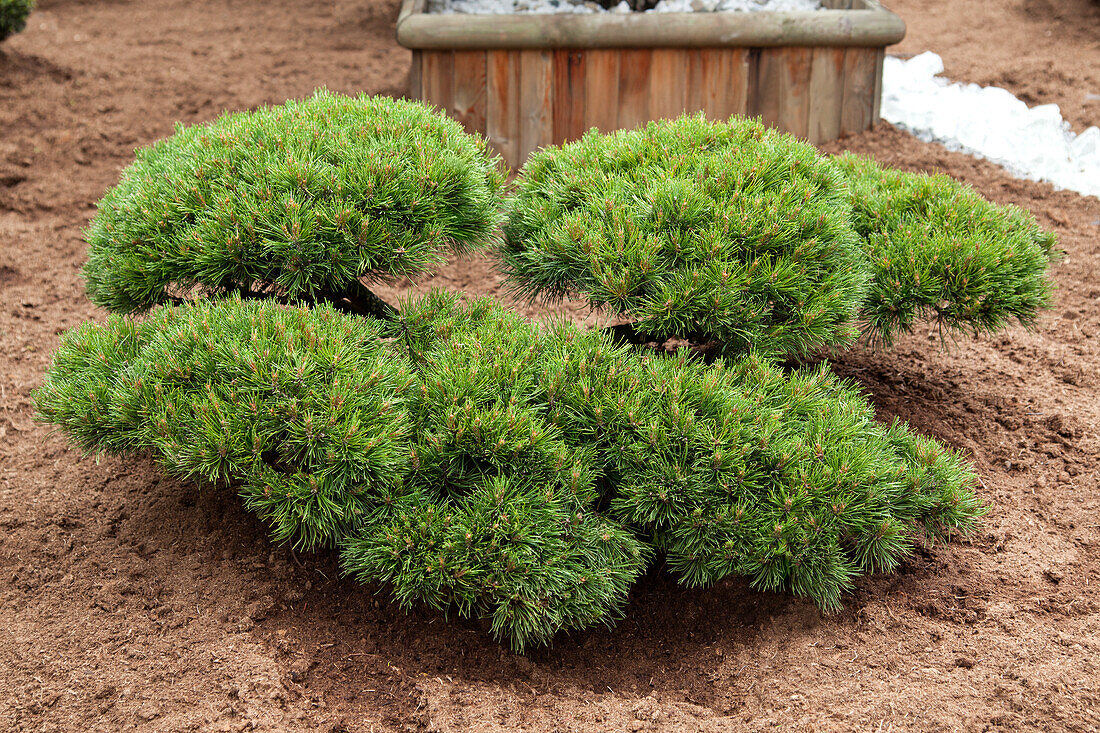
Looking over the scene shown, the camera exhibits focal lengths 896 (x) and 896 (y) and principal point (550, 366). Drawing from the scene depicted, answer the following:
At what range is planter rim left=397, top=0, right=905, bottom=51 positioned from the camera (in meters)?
4.28

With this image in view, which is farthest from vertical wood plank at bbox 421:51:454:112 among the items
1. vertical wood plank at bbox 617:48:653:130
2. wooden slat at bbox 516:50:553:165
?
vertical wood plank at bbox 617:48:653:130

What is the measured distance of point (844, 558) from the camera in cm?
219

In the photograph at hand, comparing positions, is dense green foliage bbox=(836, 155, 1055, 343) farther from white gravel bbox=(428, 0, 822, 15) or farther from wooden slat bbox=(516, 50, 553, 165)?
white gravel bbox=(428, 0, 822, 15)

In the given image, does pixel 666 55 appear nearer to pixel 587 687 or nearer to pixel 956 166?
pixel 956 166

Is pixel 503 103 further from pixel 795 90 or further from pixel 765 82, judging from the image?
pixel 795 90

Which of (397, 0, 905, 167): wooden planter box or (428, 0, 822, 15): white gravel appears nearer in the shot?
(397, 0, 905, 167): wooden planter box

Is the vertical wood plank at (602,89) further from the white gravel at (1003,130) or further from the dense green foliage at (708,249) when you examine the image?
the dense green foliage at (708,249)

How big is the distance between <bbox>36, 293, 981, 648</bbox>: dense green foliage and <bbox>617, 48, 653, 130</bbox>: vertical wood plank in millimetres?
2513

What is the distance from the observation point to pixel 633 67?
442 cm

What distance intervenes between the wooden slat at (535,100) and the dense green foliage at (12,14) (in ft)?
12.2

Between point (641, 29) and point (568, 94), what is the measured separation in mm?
463

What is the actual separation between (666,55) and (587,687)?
3285 millimetres

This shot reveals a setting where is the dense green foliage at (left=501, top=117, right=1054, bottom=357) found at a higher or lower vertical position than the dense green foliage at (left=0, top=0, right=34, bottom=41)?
lower

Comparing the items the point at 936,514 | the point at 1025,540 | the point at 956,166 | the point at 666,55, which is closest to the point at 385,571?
the point at 936,514
